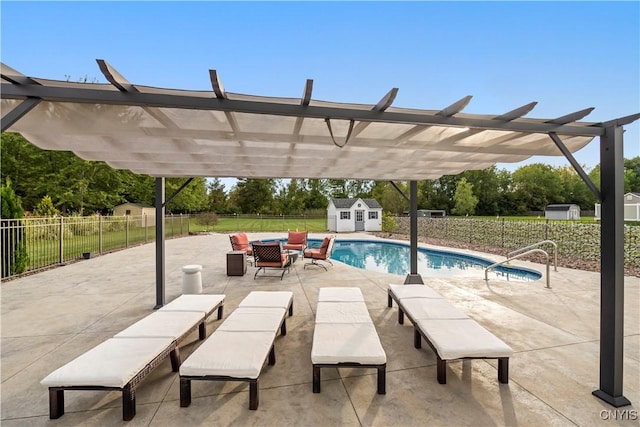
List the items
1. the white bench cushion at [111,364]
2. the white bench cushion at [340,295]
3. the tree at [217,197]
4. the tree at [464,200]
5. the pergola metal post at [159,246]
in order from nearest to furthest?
the white bench cushion at [111,364]
the white bench cushion at [340,295]
the pergola metal post at [159,246]
the tree at [464,200]
the tree at [217,197]

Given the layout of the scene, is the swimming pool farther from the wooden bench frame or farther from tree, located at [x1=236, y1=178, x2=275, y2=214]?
tree, located at [x1=236, y1=178, x2=275, y2=214]

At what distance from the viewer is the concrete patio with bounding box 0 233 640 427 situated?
2275 mm

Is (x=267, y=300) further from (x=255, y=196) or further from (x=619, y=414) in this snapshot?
(x=255, y=196)

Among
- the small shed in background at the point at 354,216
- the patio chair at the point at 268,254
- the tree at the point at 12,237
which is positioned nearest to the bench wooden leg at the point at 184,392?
the patio chair at the point at 268,254

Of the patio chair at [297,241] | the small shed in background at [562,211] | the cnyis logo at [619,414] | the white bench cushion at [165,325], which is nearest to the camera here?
the cnyis logo at [619,414]

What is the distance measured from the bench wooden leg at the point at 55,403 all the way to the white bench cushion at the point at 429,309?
11.1 feet

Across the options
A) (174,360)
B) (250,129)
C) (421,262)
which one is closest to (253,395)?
(174,360)

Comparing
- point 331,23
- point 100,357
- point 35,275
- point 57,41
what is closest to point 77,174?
point 57,41

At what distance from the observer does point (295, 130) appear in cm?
302

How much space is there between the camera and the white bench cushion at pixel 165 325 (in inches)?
111

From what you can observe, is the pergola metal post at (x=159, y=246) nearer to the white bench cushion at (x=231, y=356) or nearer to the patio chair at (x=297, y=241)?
the white bench cushion at (x=231, y=356)

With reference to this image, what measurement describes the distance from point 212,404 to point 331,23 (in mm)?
11324

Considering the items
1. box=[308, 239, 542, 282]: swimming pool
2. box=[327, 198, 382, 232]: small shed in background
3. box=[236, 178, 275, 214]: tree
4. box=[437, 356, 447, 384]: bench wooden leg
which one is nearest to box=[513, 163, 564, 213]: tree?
box=[327, 198, 382, 232]: small shed in background

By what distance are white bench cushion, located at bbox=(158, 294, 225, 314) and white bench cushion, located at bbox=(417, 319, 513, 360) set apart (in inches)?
106
